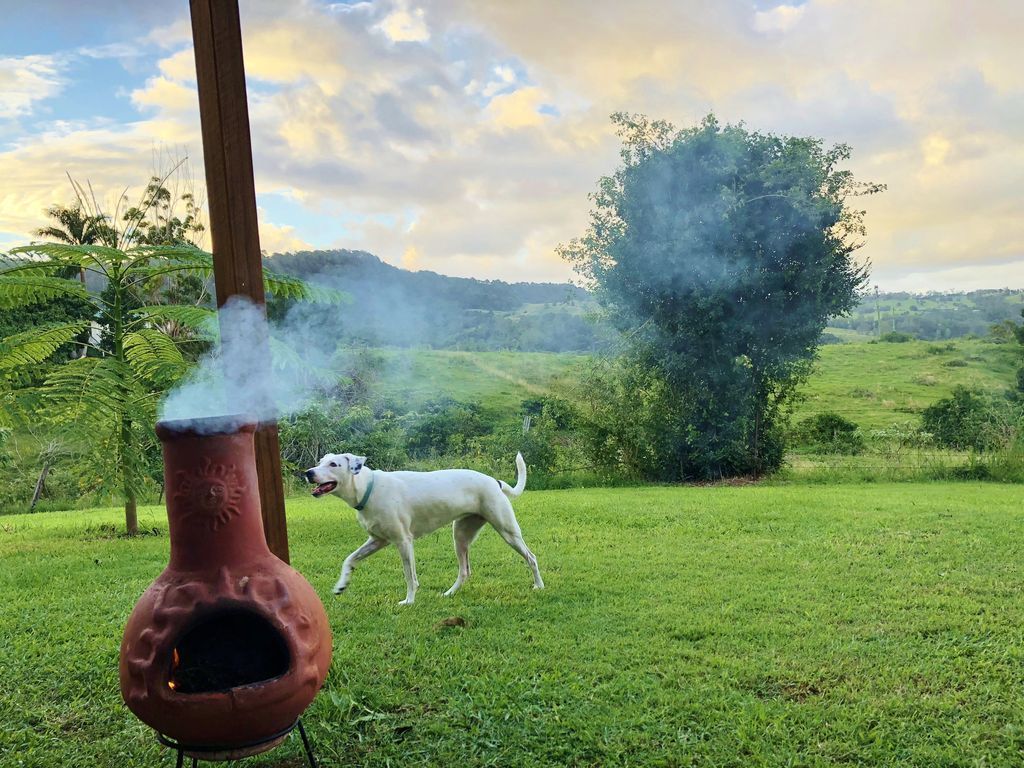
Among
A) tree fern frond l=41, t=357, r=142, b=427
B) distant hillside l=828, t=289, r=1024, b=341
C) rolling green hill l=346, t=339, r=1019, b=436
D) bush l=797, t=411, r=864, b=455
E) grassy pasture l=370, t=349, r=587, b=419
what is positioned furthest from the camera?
distant hillside l=828, t=289, r=1024, b=341

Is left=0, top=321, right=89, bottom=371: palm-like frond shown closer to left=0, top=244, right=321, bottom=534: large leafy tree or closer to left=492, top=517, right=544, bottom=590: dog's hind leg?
left=0, top=244, right=321, bottom=534: large leafy tree

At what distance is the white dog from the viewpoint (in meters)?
3.30

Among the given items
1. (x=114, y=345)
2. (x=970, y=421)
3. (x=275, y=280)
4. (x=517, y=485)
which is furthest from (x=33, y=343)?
A: (x=970, y=421)

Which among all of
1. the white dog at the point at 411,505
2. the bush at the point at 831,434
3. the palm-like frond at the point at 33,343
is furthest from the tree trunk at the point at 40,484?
the bush at the point at 831,434

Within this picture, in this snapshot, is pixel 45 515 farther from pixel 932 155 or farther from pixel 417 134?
pixel 932 155

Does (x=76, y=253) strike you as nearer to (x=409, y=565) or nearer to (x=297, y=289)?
(x=297, y=289)

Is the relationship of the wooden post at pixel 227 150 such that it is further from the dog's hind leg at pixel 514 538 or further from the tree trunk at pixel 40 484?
the tree trunk at pixel 40 484

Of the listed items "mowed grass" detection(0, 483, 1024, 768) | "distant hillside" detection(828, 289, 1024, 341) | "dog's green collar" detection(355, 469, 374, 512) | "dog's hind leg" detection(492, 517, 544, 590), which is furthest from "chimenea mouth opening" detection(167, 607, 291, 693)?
"distant hillside" detection(828, 289, 1024, 341)

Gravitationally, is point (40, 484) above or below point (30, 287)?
below

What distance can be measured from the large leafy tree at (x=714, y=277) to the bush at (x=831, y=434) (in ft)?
3.15

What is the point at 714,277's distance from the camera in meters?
8.18

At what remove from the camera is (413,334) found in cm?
766

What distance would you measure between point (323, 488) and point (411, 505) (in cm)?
49

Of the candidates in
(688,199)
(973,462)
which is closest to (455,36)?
(688,199)
